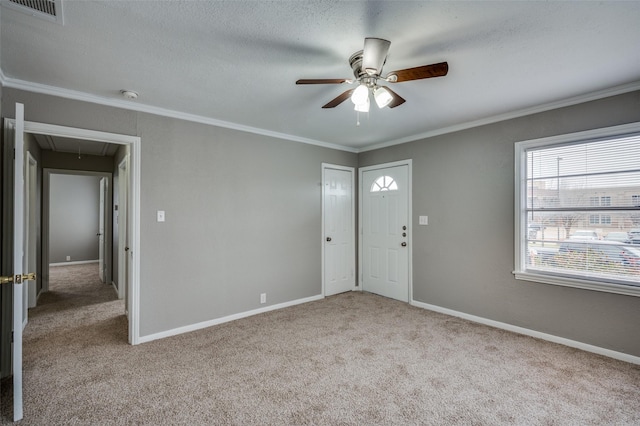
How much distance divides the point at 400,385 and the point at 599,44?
2731 mm

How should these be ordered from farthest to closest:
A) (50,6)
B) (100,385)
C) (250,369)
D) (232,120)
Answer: (232,120) → (250,369) → (100,385) → (50,6)

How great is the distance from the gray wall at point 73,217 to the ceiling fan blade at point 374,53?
8.48 m

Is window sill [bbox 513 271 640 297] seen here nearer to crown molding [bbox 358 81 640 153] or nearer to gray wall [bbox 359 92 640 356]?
gray wall [bbox 359 92 640 356]

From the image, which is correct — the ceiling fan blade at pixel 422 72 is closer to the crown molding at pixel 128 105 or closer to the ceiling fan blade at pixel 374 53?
the ceiling fan blade at pixel 374 53

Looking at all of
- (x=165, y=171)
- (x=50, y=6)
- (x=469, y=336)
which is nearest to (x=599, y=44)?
(x=469, y=336)

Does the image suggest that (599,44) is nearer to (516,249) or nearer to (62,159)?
(516,249)

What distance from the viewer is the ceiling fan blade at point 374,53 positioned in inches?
66.8

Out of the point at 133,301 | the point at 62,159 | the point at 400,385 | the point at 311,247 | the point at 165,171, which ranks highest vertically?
the point at 62,159

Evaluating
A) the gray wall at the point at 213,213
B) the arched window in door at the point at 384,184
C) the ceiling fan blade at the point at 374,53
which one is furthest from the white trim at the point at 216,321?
the ceiling fan blade at the point at 374,53

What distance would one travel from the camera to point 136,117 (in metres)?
3.08

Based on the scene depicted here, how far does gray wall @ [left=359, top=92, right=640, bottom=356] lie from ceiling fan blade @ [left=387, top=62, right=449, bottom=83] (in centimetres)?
206

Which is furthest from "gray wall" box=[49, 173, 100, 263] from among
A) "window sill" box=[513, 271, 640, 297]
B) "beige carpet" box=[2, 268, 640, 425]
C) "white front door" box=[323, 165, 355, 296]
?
"window sill" box=[513, 271, 640, 297]

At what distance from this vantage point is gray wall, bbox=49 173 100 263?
293 inches

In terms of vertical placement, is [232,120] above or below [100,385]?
above
